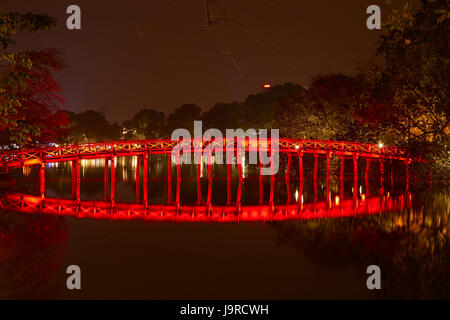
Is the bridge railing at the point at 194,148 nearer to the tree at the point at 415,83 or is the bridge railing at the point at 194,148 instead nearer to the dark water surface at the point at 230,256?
the tree at the point at 415,83

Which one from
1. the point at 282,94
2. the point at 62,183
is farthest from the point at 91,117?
the point at 62,183

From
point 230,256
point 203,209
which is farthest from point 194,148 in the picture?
point 230,256

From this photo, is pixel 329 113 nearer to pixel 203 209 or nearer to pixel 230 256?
pixel 203 209

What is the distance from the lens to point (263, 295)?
265 inches

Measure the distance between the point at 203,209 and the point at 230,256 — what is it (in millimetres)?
6311

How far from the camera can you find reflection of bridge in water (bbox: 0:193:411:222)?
558 inches

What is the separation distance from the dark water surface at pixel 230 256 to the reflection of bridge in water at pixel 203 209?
69cm

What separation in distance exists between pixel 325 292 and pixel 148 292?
305 centimetres

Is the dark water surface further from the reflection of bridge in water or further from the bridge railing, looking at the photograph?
the bridge railing

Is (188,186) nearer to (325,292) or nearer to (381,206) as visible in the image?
(381,206)

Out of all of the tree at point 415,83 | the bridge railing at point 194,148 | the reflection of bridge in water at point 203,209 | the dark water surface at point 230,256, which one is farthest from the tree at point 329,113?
the dark water surface at point 230,256

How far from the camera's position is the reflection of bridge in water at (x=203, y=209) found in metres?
14.2

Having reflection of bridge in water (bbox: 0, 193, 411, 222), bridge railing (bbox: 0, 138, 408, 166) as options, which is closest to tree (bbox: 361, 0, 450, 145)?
bridge railing (bbox: 0, 138, 408, 166)

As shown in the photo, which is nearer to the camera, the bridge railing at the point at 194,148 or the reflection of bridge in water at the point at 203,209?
the reflection of bridge in water at the point at 203,209
